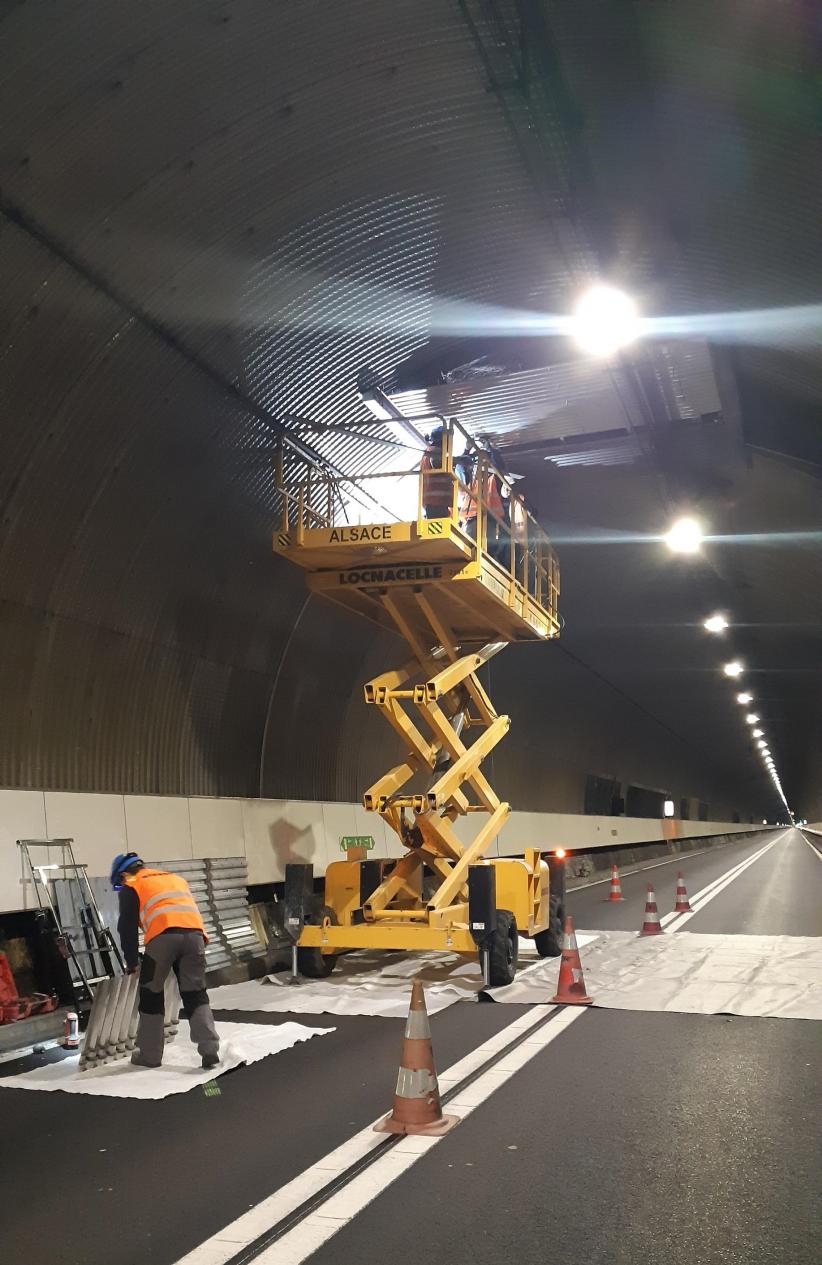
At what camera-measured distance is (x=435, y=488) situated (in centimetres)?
1146

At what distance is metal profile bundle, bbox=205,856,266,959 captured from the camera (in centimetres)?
1141

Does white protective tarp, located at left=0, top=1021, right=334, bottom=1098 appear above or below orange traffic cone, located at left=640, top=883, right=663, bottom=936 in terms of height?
below

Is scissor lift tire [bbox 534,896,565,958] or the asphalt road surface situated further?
scissor lift tire [bbox 534,896,565,958]

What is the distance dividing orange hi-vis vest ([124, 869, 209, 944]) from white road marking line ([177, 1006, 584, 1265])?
6.62 ft

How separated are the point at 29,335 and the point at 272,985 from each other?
643cm

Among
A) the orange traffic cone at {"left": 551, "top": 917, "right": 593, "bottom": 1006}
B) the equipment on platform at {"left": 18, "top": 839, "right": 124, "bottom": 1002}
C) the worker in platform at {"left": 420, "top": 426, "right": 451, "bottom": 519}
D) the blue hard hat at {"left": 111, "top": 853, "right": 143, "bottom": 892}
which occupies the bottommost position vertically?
the orange traffic cone at {"left": 551, "top": 917, "right": 593, "bottom": 1006}

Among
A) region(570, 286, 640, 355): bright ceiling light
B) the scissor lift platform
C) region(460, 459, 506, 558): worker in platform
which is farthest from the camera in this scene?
region(460, 459, 506, 558): worker in platform

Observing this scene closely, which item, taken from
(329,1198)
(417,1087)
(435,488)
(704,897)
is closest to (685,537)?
(704,897)

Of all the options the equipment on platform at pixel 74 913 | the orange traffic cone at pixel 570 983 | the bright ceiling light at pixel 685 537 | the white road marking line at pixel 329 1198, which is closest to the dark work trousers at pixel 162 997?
the white road marking line at pixel 329 1198

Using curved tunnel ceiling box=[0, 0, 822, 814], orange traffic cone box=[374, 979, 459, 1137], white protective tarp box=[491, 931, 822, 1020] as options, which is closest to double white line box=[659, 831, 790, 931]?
white protective tarp box=[491, 931, 822, 1020]

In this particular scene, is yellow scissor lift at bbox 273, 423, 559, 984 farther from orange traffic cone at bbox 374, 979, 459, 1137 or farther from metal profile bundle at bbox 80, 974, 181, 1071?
orange traffic cone at bbox 374, 979, 459, 1137

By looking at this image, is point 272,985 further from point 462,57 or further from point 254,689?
point 462,57

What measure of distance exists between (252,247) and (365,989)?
22.2 feet

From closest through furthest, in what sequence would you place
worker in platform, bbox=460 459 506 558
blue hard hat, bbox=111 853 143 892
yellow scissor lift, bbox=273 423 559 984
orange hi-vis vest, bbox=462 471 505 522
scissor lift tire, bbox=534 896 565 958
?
blue hard hat, bbox=111 853 143 892 → yellow scissor lift, bbox=273 423 559 984 → worker in platform, bbox=460 459 506 558 → orange hi-vis vest, bbox=462 471 505 522 → scissor lift tire, bbox=534 896 565 958
